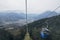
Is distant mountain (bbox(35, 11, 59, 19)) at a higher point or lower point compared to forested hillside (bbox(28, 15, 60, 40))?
higher

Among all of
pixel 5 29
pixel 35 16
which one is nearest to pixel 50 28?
pixel 35 16

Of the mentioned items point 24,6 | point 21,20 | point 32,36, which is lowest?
point 32,36

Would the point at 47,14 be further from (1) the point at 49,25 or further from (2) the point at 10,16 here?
(2) the point at 10,16

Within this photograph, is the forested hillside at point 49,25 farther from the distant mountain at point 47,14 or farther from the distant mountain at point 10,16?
the distant mountain at point 10,16

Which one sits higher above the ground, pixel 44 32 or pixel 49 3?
pixel 49 3

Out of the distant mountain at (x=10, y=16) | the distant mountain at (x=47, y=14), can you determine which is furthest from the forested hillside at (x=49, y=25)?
the distant mountain at (x=10, y=16)

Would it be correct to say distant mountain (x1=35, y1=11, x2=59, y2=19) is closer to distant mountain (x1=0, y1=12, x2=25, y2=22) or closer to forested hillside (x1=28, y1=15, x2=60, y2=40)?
forested hillside (x1=28, y1=15, x2=60, y2=40)

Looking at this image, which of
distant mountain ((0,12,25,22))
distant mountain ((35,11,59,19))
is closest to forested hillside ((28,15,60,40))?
distant mountain ((35,11,59,19))

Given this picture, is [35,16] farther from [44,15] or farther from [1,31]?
[1,31]

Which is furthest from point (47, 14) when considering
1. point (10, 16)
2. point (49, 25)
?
point (10, 16)

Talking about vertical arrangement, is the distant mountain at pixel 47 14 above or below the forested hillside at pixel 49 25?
above
